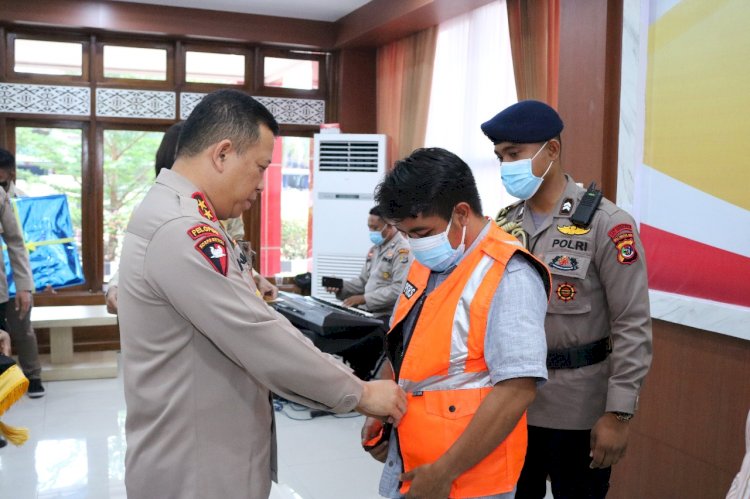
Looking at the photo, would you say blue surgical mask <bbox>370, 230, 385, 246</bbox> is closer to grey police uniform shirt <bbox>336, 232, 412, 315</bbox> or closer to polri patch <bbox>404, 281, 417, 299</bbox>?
grey police uniform shirt <bbox>336, 232, 412, 315</bbox>

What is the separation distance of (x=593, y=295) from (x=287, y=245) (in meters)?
5.21

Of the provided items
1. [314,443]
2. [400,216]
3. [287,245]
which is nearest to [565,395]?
[400,216]

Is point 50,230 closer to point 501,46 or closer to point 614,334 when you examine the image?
point 501,46

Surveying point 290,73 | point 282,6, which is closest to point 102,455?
point 282,6

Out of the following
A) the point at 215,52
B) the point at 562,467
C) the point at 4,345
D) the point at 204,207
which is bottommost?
the point at 562,467

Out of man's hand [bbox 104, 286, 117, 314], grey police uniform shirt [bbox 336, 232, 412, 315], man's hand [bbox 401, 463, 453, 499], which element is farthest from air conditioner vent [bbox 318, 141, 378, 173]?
man's hand [bbox 401, 463, 453, 499]

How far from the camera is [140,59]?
6340 mm

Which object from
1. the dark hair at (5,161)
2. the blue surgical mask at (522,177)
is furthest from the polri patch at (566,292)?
the dark hair at (5,161)

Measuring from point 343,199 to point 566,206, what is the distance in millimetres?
4179

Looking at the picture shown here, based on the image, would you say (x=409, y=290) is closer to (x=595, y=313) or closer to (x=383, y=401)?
(x=383, y=401)

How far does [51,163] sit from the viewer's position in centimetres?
625

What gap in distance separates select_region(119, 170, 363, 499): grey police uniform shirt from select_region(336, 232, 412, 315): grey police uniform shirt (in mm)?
3035

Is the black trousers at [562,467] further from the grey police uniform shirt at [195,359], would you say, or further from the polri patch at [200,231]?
the polri patch at [200,231]

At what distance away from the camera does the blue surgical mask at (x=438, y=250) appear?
1.39 metres
